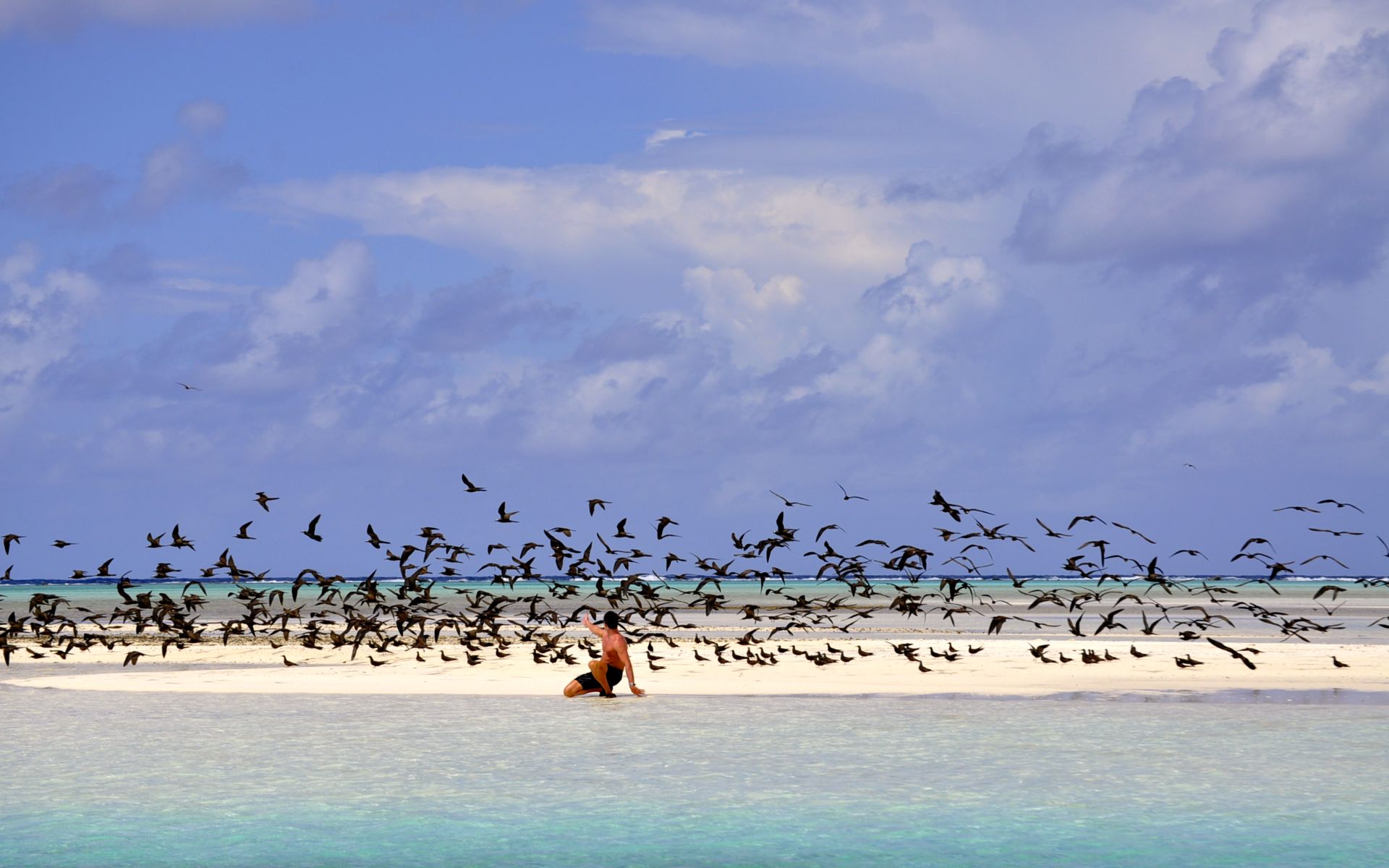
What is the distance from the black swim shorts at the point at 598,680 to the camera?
1106 inches

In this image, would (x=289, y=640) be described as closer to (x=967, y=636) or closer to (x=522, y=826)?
(x=967, y=636)

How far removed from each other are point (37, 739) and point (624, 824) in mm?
11966

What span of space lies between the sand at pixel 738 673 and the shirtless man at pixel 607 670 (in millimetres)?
948

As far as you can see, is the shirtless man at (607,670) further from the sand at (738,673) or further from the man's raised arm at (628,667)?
the sand at (738,673)

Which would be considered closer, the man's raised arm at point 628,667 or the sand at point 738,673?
the man's raised arm at point 628,667

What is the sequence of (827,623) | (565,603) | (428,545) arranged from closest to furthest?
(428,545), (827,623), (565,603)

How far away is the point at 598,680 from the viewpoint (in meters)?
28.2

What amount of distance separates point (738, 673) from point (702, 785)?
1594 centimetres

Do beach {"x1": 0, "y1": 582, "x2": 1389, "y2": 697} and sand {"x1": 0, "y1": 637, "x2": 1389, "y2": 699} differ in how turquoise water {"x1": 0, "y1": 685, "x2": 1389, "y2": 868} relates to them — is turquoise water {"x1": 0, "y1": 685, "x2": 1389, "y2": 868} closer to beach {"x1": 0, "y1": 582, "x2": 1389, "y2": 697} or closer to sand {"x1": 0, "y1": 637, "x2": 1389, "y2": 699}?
sand {"x1": 0, "y1": 637, "x2": 1389, "y2": 699}

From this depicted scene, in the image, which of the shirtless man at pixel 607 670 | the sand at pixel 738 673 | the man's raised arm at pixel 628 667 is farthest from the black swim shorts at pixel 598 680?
the sand at pixel 738 673

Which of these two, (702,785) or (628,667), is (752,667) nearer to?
(628,667)

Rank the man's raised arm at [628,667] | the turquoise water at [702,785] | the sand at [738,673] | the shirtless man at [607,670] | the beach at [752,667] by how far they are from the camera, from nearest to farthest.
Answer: the turquoise water at [702,785]
the shirtless man at [607,670]
the man's raised arm at [628,667]
the sand at [738,673]
the beach at [752,667]

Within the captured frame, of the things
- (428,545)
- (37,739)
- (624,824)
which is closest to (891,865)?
(624,824)

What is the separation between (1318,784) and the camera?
17906 millimetres
